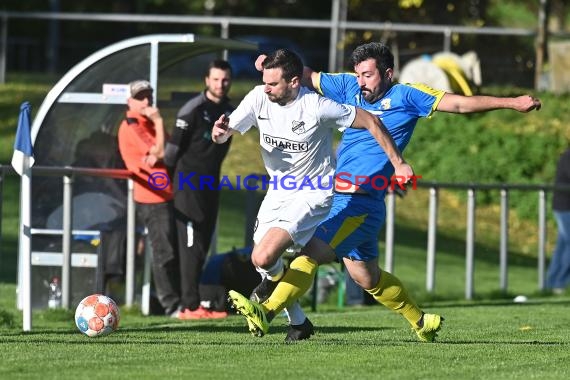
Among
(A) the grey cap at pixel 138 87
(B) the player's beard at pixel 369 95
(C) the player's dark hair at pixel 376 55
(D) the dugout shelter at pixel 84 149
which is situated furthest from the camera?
(D) the dugout shelter at pixel 84 149

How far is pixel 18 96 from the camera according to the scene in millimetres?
26359

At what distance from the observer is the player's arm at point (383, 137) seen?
937 cm

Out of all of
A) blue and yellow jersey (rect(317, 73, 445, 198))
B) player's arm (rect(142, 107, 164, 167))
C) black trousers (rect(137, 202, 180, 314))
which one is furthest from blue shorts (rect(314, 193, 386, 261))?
black trousers (rect(137, 202, 180, 314))

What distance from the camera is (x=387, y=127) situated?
10523 millimetres

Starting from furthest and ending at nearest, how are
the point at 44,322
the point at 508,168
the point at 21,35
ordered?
the point at 21,35, the point at 508,168, the point at 44,322

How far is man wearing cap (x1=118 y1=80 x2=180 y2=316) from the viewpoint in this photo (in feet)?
45.3

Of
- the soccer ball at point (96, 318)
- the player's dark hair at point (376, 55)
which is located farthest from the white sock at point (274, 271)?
the player's dark hair at point (376, 55)

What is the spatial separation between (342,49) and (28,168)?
1544 centimetres

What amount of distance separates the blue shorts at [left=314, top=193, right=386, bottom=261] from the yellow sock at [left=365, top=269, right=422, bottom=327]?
0.93 feet

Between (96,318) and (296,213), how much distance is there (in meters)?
1.82

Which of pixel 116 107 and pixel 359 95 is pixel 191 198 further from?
pixel 359 95

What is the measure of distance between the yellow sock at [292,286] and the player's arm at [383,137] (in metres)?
0.98

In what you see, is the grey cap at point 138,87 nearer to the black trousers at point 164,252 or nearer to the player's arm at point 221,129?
the black trousers at point 164,252

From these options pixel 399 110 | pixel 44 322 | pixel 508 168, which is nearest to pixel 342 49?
pixel 508 168
